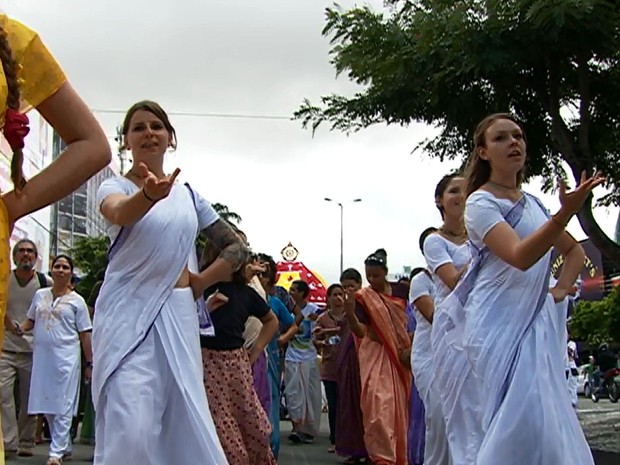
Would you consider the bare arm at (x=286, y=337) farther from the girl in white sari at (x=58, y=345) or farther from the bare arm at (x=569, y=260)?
the bare arm at (x=569, y=260)

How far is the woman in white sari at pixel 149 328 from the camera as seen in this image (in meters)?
4.07

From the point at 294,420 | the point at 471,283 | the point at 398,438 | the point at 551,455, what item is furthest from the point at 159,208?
the point at 294,420

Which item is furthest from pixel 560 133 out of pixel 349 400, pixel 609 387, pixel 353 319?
pixel 609 387

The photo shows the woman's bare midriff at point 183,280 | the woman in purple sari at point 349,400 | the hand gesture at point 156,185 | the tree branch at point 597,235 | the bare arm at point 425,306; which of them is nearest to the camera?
the hand gesture at point 156,185

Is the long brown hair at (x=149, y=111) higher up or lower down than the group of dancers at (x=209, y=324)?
higher up

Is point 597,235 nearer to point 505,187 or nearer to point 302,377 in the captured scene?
point 302,377

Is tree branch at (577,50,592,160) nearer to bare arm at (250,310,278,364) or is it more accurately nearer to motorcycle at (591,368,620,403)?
bare arm at (250,310,278,364)

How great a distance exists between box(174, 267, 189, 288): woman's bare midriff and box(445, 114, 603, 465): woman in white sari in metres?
1.20

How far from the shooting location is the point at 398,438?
929 cm

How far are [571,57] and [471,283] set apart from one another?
7028 mm

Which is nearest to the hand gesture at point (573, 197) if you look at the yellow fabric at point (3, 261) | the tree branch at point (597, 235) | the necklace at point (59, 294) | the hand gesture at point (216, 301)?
the yellow fabric at point (3, 261)

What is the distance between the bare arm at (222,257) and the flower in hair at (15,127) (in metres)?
2.51

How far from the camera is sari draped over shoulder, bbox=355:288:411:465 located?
9227 millimetres

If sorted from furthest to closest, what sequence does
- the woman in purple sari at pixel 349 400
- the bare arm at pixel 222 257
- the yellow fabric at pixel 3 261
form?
the woman in purple sari at pixel 349 400
the bare arm at pixel 222 257
the yellow fabric at pixel 3 261
